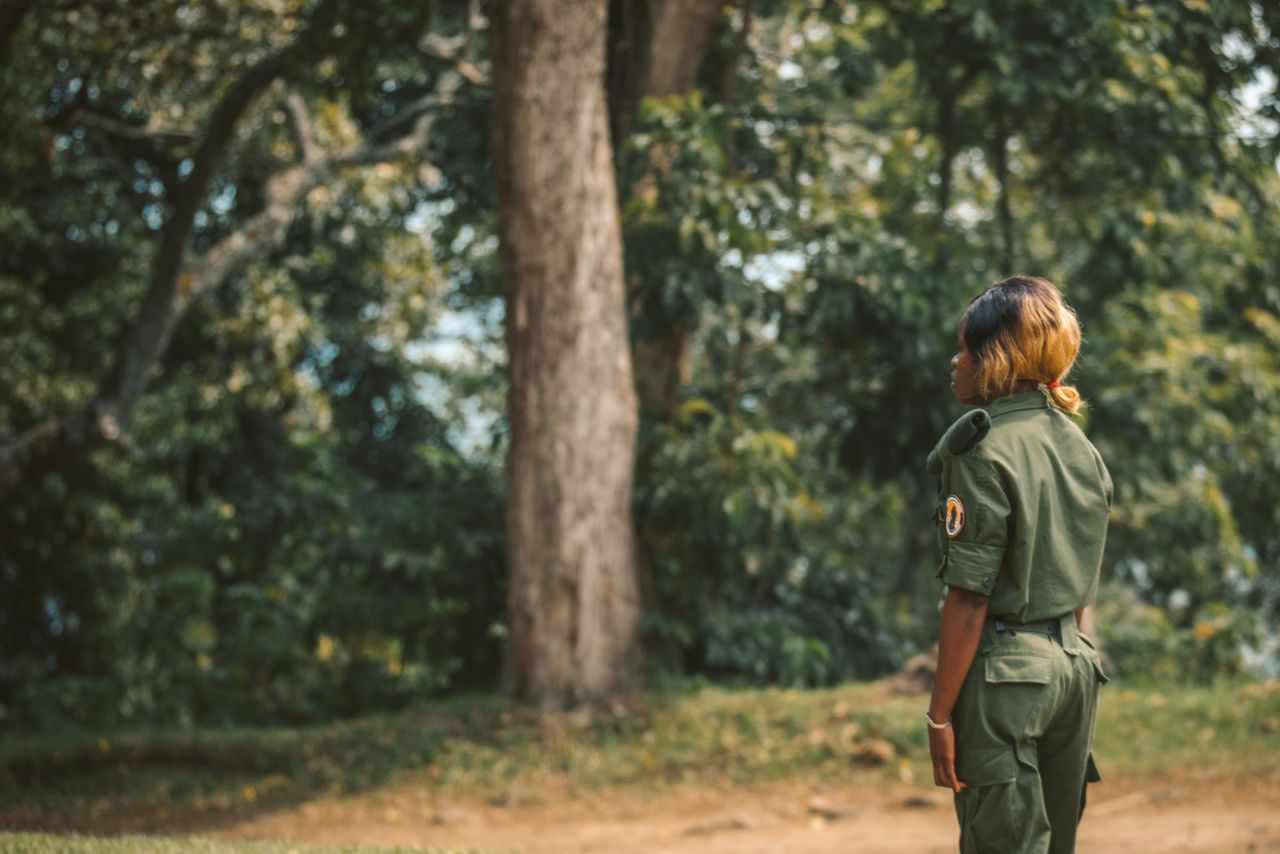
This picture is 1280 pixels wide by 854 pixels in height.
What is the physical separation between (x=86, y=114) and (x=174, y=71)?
1.20 metres

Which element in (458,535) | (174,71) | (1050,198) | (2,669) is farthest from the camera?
(2,669)

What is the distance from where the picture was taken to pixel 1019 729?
3.04 m

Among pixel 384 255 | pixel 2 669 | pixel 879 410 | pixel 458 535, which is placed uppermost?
pixel 384 255

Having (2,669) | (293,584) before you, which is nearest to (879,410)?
(293,584)

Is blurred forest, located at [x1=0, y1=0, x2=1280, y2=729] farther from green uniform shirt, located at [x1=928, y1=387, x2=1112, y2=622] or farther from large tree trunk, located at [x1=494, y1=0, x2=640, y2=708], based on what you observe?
green uniform shirt, located at [x1=928, y1=387, x2=1112, y2=622]

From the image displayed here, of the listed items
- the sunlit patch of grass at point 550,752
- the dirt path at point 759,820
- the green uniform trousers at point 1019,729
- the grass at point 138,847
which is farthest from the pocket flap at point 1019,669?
the sunlit patch of grass at point 550,752

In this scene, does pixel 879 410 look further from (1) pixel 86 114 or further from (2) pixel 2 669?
(2) pixel 2 669

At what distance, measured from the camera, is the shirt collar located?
3162 millimetres

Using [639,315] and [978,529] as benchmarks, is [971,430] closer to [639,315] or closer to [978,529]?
[978,529]

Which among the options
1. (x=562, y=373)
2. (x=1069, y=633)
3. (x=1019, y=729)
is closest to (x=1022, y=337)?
(x=1069, y=633)

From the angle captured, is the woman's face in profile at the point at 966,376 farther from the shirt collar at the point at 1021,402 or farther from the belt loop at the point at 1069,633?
the belt loop at the point at 1069,633

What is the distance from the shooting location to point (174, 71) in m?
12.2

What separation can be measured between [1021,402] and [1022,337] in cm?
14

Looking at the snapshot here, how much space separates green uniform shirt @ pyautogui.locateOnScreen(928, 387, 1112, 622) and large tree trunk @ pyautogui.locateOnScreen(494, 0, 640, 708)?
19.3 feet
